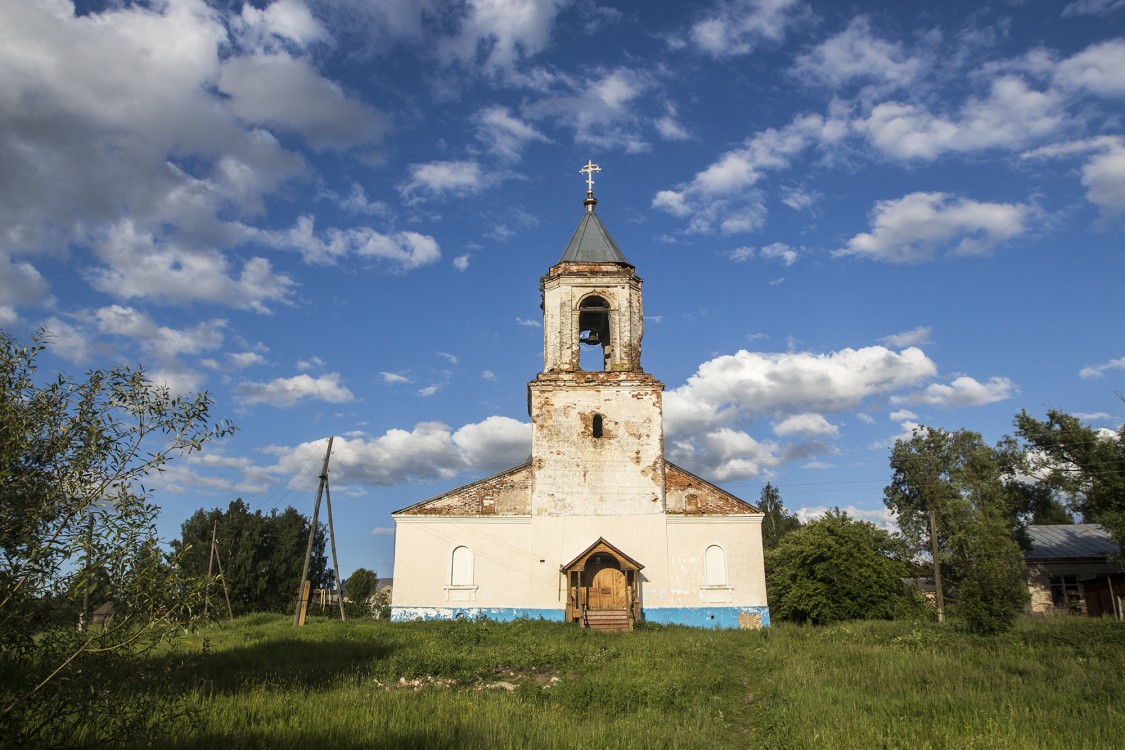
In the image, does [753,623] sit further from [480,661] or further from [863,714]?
[863,714]

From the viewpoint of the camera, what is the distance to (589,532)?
2477 centimetres

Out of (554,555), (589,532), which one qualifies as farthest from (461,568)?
(589,532)

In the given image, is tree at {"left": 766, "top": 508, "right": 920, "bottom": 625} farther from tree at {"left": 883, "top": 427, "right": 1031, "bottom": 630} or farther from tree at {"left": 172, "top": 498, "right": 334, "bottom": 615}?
tree at {"left": 172, "top": 498, "right": 334, "bottom": 615}

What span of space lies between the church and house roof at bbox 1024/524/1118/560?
24112 millimetres

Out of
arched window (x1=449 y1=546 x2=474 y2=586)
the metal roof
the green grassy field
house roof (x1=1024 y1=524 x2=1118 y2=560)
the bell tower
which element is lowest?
the green grassy field

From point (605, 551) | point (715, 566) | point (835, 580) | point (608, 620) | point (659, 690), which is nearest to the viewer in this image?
point (659, 690)

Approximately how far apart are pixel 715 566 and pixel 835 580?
5.07 metres

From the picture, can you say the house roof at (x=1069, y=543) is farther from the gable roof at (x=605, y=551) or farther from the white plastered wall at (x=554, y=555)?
the gable roof at (x=605, y=551)

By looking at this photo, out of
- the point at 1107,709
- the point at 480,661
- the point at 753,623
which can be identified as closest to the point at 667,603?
the point at 753,623

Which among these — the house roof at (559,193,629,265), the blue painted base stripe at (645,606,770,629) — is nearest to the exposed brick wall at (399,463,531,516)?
the blue painted base stripe at (645,606,770,629)

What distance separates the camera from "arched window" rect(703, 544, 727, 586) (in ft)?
80.5

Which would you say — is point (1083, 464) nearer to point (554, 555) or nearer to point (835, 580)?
point (835, 580)

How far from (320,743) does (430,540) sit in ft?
55.1

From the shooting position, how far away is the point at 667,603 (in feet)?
79.2
